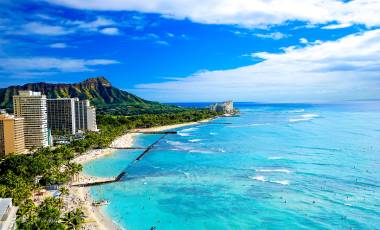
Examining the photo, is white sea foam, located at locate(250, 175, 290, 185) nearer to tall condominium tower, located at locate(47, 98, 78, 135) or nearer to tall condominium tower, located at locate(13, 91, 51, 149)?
tall condominium tower, located at locate(13, 91, 51, 149)

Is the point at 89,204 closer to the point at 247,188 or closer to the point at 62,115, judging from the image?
the point at 247,188

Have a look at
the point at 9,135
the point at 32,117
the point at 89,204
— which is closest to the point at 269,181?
the point at 89,204

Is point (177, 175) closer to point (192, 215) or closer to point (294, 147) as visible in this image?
point (192, 215)

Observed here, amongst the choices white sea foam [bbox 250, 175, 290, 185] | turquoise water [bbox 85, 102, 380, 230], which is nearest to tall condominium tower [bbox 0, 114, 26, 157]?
turquoise water [bbox 85, 102, 380, 230]

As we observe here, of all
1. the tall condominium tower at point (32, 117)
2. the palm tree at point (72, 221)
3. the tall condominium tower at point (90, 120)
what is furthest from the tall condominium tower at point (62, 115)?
the palm tree at point (72, 221)

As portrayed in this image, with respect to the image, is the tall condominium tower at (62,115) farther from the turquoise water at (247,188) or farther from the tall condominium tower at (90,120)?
the turquoise water at (247,188)

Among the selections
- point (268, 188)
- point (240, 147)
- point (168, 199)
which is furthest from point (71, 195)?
point (240, 147)
